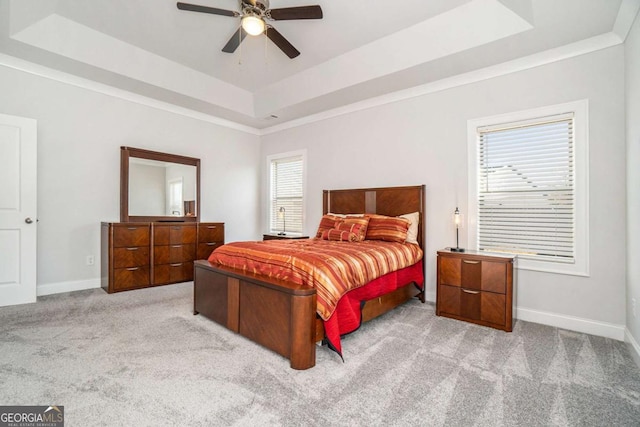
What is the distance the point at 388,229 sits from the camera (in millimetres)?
3676

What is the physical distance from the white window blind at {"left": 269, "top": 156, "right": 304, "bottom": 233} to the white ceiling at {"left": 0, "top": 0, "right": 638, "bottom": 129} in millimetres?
1321

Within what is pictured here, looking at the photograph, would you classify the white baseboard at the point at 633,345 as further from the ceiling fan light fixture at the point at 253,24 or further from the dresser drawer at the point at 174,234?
the dresser drawer at the point at 174,234

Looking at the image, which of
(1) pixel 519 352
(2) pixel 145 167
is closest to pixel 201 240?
(2) pixel 145 167

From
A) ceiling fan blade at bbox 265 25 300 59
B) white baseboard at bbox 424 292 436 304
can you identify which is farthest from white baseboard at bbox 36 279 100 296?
white baseboard at bbox 424 292 436 304

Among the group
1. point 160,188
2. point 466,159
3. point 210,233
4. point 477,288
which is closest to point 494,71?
point 466,159

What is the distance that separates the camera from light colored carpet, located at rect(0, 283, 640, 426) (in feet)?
5.32

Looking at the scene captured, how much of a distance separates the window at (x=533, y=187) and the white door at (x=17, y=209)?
5130mm

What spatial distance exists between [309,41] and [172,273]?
3.69 m

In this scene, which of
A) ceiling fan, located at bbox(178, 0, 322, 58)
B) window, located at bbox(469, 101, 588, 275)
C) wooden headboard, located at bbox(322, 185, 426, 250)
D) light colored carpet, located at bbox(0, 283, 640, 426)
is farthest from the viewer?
wooden headboard, located at bbox(322, 185, 426, 250)

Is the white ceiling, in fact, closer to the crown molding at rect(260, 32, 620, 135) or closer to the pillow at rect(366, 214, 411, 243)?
the crown molding at rect(260, 32, 620, 135)

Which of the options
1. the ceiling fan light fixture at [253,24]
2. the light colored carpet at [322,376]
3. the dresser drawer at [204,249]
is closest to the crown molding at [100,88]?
the dresser drawer at [204,249]

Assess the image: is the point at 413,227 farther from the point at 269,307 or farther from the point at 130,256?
the point at 130,256

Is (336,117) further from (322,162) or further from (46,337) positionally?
(46,337)

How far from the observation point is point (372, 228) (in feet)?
12.5
